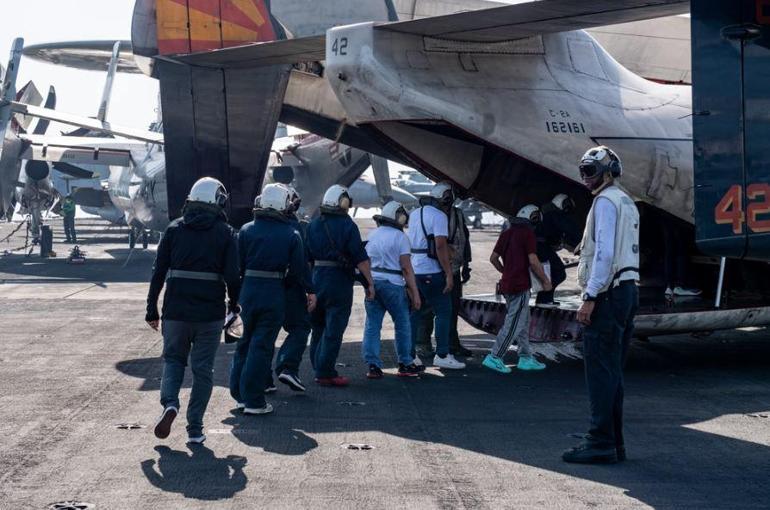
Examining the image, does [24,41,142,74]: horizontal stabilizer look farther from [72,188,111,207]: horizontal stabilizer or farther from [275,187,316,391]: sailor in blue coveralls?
[275,187,316,391]: sailor in blue coveralls

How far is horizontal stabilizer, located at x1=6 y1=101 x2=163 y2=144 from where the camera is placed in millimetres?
26562

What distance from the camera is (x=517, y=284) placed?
1146 centimetres

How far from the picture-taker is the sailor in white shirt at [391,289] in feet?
36.0

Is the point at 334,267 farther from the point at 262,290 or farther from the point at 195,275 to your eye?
the point at 195,275

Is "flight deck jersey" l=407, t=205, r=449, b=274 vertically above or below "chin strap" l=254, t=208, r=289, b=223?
below

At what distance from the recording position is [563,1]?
10000 mm

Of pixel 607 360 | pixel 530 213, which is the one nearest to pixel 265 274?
pixel 607 360

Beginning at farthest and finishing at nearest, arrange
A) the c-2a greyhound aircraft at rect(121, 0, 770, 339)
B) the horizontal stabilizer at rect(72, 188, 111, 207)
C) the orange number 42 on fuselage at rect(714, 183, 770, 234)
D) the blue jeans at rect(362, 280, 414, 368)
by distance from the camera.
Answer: the horizontal stabilizer at rect(72, 188, 111, 207), the c-2a greyhound aircraft at rect(121, 0, 770, 339), the blue jeans at rect(362, 280, 414, 368), the orange number 42 on fuselage at rect(714, 183, 770, 234)

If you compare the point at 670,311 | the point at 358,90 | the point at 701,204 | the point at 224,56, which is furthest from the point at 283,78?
the point at 701,204

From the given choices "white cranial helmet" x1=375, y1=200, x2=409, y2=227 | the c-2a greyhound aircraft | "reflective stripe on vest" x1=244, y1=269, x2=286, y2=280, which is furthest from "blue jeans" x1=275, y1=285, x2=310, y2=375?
the c-2a greyhound aircraft

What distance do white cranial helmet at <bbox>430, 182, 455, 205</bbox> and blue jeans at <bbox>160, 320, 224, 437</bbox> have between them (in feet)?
14.5

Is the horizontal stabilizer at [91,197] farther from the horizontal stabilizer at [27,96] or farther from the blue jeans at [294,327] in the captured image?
the blue jeans at [294,327]

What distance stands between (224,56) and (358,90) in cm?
230

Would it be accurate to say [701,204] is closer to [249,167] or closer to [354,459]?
[354,459]
